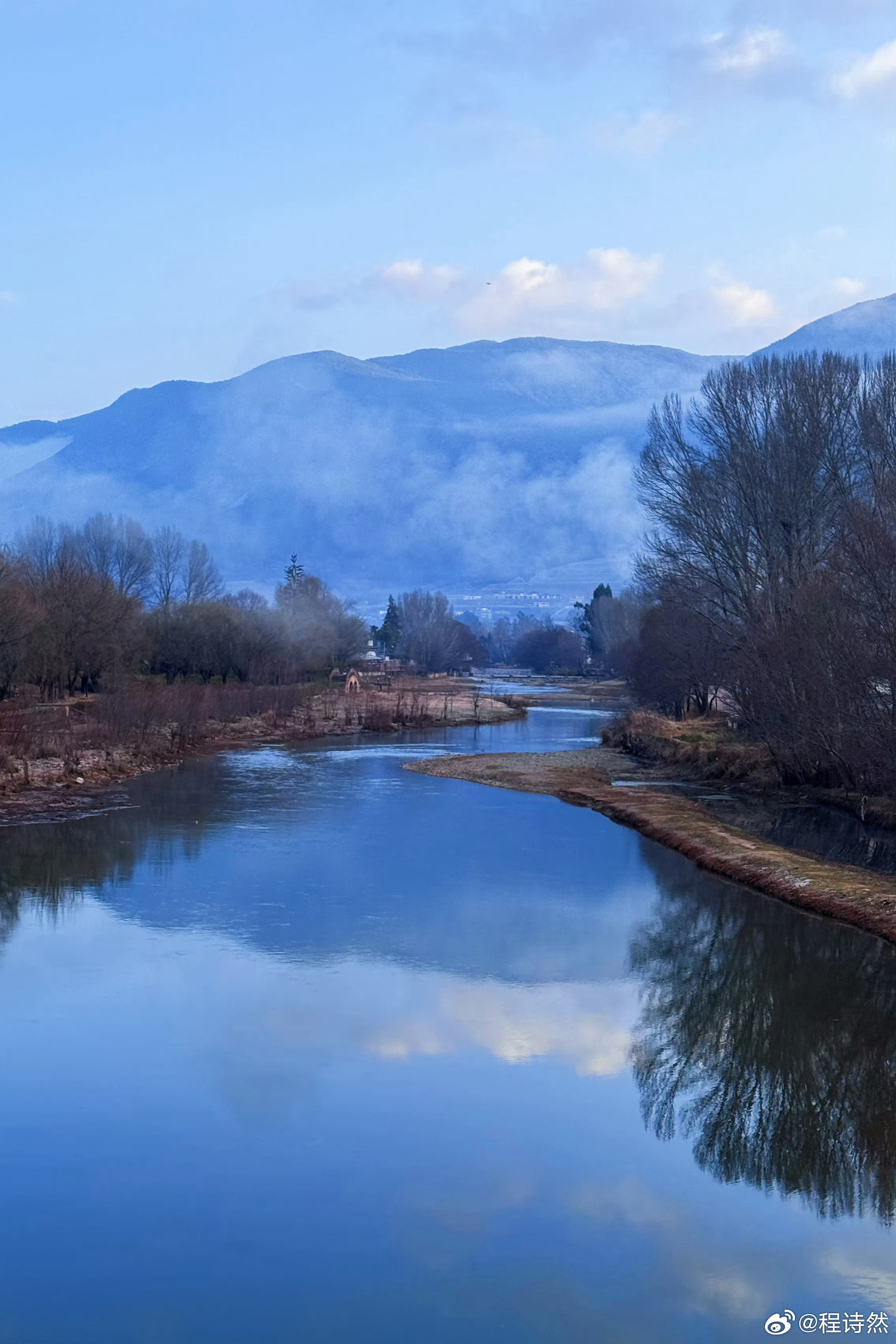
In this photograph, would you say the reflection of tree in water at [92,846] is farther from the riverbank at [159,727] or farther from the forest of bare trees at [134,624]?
the forest of bare trees at [134,624]

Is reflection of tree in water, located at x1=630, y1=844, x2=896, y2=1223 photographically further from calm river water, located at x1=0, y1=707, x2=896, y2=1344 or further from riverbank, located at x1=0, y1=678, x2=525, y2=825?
riverbank, located at x1=0, y1=678, x2=525, y2=825

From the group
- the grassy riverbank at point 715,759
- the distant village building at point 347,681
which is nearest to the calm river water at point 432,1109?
the grassy riverbank at point 715,759

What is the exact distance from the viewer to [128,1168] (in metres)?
10.9

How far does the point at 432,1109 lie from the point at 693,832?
636 inches

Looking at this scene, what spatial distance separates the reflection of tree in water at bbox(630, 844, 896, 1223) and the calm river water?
0.05 meters

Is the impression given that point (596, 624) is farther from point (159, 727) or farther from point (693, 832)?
point (693, 832)

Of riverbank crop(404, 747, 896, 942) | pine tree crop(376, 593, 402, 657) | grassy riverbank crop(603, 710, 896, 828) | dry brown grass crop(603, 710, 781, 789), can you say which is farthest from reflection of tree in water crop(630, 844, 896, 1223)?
pine tree crop(376, 593, 402, 657)

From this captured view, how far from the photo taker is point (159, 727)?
43.8m

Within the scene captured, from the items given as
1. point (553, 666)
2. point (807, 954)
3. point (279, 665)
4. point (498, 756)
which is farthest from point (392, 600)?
point (807, 954)

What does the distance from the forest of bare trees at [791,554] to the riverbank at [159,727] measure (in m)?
15.5

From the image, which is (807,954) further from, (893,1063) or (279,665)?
(279,665)

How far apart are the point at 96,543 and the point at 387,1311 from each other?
326 feet

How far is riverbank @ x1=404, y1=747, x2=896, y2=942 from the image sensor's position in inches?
830

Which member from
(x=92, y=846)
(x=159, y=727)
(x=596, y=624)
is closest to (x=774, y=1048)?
(x=92, y=846)
